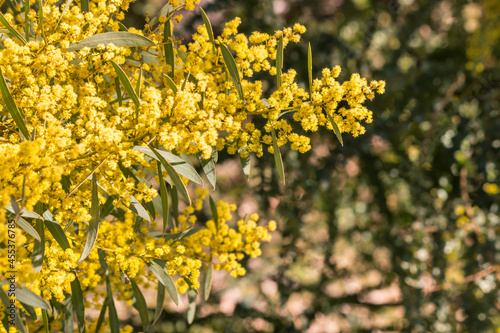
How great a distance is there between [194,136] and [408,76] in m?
1.37

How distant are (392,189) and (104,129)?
1.51m

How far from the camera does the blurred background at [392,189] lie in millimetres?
1539

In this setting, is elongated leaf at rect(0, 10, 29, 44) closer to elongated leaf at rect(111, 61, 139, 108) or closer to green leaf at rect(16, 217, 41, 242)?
elongated leaf at rect(111, 61, 139, 108)

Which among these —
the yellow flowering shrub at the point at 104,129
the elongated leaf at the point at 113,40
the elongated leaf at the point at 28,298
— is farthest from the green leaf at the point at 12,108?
the elongated leaf at the point at 28,298

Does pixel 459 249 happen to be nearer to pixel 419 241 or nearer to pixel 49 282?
pixel 419 241

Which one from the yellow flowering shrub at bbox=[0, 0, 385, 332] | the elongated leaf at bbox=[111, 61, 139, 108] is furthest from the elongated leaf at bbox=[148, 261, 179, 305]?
the elongated leaf at bbox=[111, 61, 139, 108]

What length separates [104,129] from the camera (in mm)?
517

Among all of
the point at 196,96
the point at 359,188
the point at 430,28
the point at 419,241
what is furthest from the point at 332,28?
the point at 196,96

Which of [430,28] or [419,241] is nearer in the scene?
[419,241]

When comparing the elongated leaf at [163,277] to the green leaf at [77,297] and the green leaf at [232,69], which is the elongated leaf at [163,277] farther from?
the green leaf at [232,69]

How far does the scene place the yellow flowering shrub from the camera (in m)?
0.53

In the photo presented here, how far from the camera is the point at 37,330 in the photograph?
816 mm

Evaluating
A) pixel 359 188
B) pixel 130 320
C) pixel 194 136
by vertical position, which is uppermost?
pixel 359 188

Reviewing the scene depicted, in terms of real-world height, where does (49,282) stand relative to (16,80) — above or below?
below
